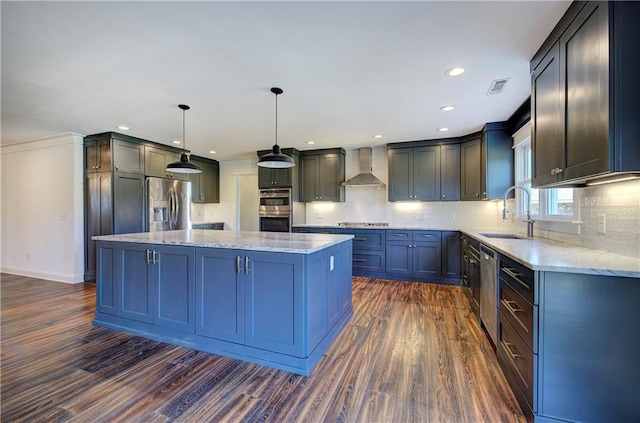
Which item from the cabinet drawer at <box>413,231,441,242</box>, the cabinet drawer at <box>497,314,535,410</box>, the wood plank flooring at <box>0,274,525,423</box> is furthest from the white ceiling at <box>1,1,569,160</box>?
the wood plank flooring at <box>0,274,525,423</box>

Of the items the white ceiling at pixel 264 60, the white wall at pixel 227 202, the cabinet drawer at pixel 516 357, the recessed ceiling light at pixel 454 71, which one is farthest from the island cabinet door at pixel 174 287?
the white wall at pixel 227 202

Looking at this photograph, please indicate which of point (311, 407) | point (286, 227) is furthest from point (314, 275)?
point (286, 227)

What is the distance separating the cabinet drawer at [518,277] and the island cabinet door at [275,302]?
4.68ft

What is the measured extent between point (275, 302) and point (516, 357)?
1684 millimetres

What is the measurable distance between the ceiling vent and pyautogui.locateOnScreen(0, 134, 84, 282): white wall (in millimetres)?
5997

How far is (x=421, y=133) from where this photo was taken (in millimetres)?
4504

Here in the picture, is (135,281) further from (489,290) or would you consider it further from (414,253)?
(414,253)

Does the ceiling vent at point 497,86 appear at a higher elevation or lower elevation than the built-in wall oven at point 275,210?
higher

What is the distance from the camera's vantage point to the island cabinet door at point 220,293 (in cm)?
233

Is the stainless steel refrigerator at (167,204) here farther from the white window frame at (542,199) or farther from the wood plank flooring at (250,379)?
the white window frame at (542,199)

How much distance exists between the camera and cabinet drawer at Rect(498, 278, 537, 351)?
5.28ft

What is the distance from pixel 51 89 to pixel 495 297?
4628 mm

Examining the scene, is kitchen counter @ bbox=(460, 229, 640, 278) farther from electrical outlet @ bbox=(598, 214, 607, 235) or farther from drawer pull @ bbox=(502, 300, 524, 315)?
drawer pull @ bbox=(502, 300, 524, 315)

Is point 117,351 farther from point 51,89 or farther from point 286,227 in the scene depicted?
point 286,227
